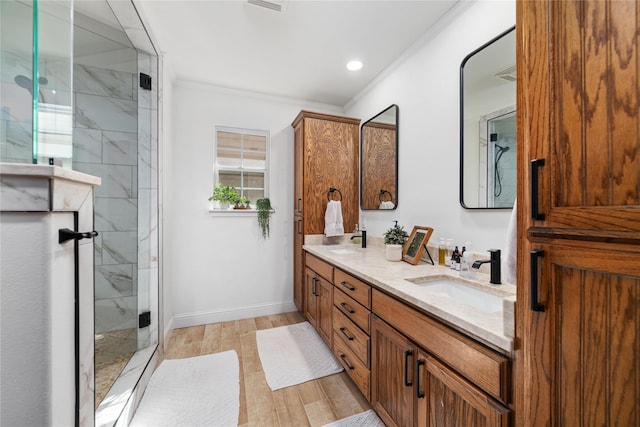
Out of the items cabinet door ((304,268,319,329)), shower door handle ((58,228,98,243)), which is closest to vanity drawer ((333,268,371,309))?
cabinet door ((304,268,319,329))

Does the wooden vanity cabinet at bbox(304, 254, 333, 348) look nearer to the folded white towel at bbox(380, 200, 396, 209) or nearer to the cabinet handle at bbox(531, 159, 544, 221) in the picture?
the folded white towel at bbox(380, 200, 396, 209)

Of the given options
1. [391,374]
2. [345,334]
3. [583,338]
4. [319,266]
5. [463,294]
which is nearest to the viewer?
[583,338]

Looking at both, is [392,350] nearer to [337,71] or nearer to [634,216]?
[634,216]

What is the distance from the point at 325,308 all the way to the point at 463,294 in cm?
107

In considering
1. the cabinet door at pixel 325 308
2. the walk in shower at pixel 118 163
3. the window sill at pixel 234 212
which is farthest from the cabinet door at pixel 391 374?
the window sill at pixel 234 212

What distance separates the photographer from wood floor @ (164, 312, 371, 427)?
146 cm

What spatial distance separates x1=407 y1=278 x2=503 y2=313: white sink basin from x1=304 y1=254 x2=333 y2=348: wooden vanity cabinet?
0.75 meters

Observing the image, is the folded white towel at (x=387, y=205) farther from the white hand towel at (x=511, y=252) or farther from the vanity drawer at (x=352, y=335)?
the white hand towel at (x=511, y=252)

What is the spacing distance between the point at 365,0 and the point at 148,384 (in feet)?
9.71

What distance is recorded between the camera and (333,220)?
2.54 meters

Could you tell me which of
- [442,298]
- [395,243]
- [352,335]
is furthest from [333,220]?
[442,298]

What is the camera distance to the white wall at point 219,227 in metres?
2.57

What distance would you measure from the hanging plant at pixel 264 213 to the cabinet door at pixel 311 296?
694mm

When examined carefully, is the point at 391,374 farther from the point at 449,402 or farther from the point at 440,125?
the point at 440,125
